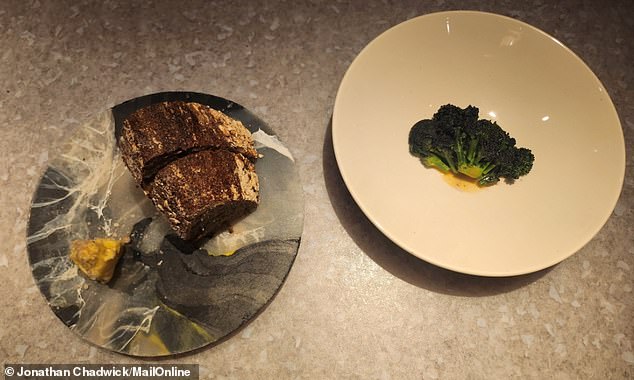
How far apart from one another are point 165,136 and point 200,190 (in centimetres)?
22

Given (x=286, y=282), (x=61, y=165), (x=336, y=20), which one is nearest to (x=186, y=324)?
(x=286, y=282)

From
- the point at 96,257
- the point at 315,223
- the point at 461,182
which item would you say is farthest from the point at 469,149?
the point at 96,257

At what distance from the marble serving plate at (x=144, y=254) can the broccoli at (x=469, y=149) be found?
20.5 inches

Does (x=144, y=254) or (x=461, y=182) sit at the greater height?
(x=461, y=182)

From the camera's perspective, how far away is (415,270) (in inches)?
75.0

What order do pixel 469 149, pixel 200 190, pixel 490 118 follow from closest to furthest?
pixel 200 190 → pixel 469 149 → pixel 490 118

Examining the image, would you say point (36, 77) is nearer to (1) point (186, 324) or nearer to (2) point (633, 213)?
(1) point (186, 324)

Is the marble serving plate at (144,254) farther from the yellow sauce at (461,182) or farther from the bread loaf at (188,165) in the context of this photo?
the yellow sauce at (461,182)

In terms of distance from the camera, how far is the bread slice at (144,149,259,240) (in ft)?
5.23

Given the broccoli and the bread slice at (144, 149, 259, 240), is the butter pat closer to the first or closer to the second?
the bread slice at (144, 149, 259, 240)

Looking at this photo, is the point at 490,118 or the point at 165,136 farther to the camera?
the point at 490,118

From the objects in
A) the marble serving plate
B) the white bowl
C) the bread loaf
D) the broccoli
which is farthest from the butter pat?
the broccoli

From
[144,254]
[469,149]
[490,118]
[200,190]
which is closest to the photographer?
[200,190]

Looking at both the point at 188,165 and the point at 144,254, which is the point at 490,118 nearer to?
the point at 188,165
